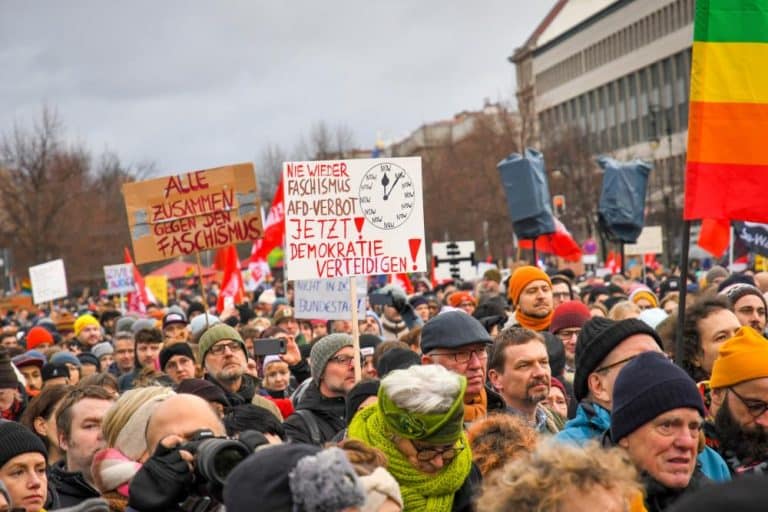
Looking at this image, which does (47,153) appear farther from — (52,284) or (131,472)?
(131,472)

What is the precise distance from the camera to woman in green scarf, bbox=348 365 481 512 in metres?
4.86

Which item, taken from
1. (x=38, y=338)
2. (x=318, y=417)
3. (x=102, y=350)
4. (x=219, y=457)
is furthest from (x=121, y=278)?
(x=219, y=457)

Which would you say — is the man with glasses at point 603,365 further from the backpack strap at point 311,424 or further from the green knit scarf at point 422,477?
the backpack strap at point 311,424

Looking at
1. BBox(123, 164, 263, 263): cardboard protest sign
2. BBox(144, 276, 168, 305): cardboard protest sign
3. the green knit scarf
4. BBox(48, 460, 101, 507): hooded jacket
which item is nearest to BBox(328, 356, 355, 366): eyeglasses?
BBox(48, 460, 101, 507): hooded jacket

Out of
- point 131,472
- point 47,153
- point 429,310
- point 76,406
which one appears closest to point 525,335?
point 76,406

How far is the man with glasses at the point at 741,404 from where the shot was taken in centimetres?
560

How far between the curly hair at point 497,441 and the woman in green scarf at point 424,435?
27cm

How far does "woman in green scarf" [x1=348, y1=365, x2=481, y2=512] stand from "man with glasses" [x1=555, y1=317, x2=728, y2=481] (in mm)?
829

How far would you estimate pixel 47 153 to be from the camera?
192 feet

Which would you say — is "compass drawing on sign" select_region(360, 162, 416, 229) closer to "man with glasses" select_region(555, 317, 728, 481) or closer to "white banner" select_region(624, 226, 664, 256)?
"man with glasses" select_region(555, 317, 728, 481)

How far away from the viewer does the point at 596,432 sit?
18.7 ft

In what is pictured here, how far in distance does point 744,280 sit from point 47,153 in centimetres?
4990

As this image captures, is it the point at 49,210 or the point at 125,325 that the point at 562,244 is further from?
the point at 49,210

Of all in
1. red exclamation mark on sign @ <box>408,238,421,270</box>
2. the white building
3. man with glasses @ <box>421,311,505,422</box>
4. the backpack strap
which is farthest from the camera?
the white building
